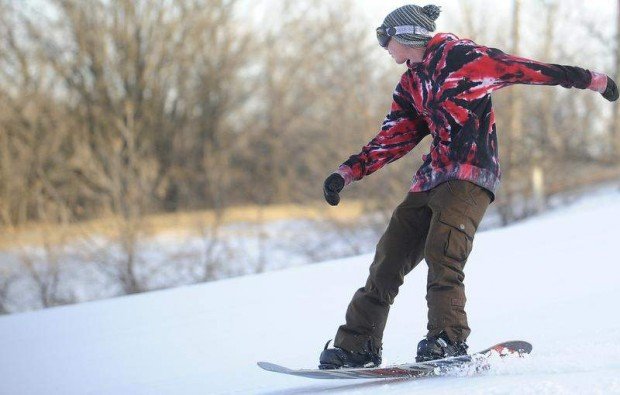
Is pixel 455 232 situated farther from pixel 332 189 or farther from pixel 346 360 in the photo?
pixel 346 360

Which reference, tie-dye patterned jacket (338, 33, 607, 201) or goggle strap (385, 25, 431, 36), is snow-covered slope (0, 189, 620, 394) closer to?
tie-dye patterned jacket (338, 33, 607, 201)

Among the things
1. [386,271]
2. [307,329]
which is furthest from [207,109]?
[386,271]

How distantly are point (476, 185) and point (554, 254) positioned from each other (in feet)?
9.28

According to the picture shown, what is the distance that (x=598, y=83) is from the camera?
2881 mm

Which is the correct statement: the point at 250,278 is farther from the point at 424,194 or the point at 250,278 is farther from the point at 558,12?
the point at 558,12

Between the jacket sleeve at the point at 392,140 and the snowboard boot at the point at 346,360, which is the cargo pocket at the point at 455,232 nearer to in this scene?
the jacket sleeve at the point at 392,140

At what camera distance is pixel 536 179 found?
12594mm

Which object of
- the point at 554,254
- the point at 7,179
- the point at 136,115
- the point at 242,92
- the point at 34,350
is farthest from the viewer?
the point at 242,92

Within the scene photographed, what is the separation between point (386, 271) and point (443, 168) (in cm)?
46

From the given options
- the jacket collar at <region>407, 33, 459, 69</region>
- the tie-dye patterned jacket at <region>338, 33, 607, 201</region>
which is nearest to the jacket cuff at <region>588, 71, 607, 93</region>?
the tie-dye patterned jacket at <region>338, 33, 607, 201</region>

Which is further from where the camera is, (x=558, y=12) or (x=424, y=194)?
(x=558, y=12)

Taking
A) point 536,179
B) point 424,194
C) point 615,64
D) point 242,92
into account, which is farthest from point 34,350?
point 242,92

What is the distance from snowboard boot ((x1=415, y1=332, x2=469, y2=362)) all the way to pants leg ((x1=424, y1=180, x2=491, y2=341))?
0.02 meters

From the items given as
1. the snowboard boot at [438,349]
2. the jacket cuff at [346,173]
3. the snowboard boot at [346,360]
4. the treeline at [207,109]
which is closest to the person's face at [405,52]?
the jacket cuff at [346,173]
